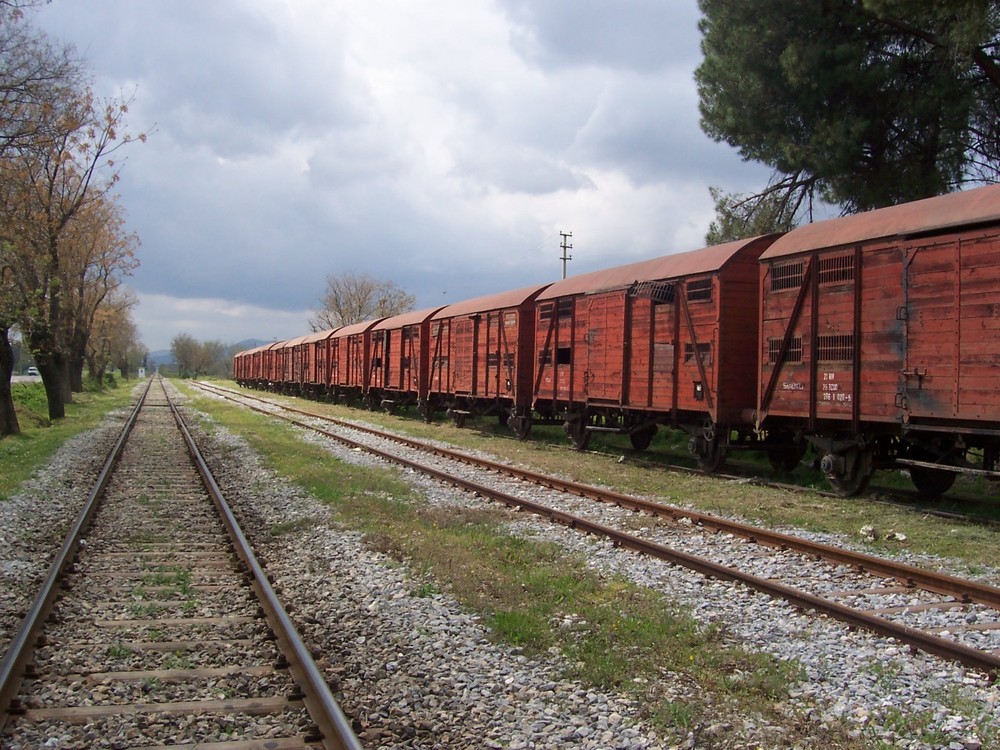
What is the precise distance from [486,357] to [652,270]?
778cm

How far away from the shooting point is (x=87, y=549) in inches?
308

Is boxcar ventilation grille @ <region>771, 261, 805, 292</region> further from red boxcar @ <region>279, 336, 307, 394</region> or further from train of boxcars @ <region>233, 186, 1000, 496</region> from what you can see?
red boxcar @ <region>279, 336, 307, 394</region>

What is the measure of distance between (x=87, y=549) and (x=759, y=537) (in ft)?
22.9

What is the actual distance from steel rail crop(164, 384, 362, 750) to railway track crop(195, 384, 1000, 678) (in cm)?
367

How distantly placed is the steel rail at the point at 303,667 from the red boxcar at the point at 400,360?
757 inches

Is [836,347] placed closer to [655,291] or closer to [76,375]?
[655,291]

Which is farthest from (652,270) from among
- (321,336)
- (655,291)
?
(321,336)

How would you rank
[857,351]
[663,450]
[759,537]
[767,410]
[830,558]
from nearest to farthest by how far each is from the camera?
[830,558], [759,537], [857,351], [767,410], [663,450]

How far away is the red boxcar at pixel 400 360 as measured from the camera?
89.6ft

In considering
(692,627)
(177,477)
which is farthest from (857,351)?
(177,477)

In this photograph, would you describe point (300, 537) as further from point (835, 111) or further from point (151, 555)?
point (835, 111)

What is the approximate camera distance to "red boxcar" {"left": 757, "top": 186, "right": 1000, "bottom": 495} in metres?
8.89

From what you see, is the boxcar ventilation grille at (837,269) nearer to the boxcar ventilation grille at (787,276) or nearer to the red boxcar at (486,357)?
the boxcar ventilation grille at (787,276)

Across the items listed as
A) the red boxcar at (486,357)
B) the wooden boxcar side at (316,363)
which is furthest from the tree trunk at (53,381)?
the wooden boxcar side at (316,363)
